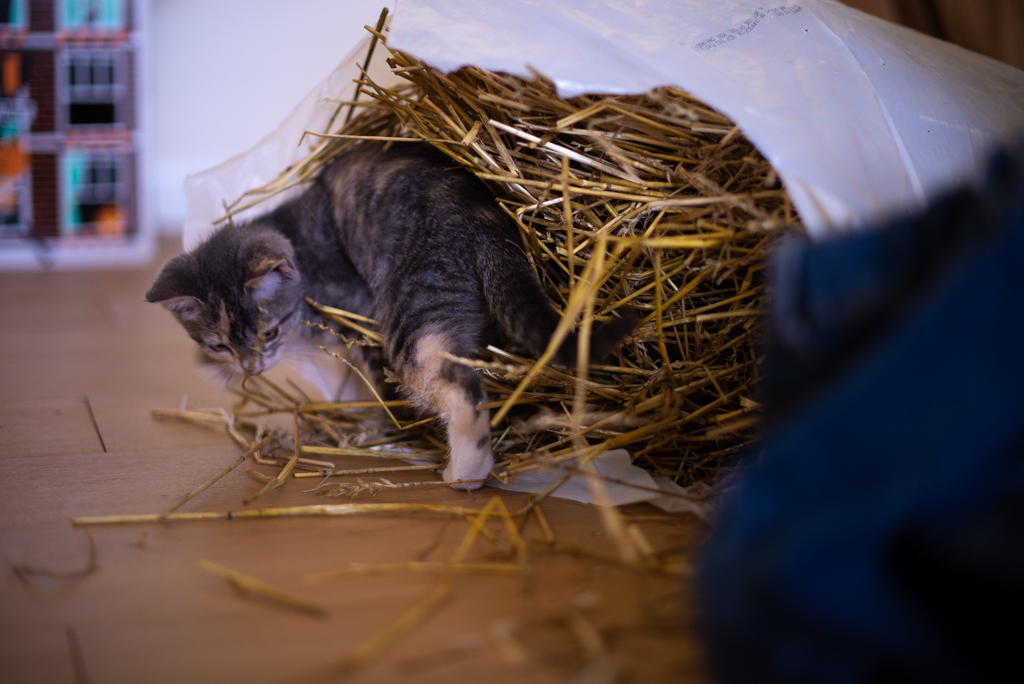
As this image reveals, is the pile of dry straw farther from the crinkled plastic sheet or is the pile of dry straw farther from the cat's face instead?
the cat's face

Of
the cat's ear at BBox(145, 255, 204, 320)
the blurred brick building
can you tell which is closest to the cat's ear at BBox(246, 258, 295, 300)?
the cat's ear at BBox(145, 255, 204, 320)

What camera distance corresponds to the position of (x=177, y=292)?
1159mm

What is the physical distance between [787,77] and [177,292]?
1000mm

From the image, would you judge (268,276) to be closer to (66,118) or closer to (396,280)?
(396,280)

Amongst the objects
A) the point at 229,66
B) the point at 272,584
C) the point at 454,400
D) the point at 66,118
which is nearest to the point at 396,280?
the point at 454,400

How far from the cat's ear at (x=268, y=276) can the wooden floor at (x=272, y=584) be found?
28 centimetres

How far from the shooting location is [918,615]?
1.31 feet

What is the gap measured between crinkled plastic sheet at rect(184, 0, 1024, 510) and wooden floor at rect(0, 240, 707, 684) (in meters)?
0.19

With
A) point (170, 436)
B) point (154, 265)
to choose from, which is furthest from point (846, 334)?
point (154, 265)

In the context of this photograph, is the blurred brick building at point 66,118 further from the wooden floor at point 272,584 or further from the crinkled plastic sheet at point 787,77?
the crinkled plastic sheet at point 787,77

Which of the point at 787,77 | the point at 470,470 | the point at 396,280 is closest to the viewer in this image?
the point at 787,77

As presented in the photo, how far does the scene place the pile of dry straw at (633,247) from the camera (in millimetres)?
804

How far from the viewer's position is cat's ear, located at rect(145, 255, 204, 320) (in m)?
1.14

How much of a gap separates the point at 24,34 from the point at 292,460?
8.44 ft
